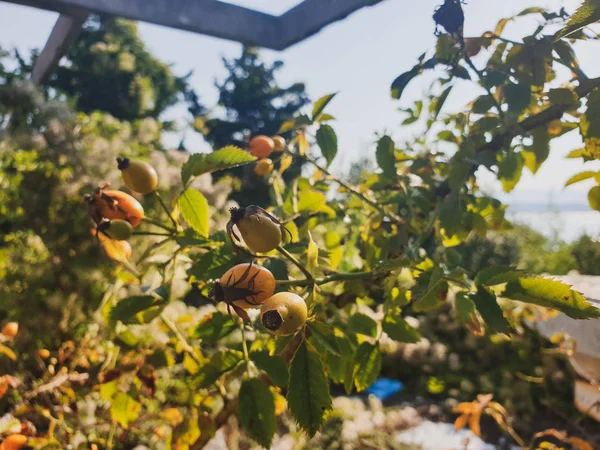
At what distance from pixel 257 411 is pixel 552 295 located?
27cm

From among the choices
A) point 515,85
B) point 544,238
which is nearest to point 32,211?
point 515,85

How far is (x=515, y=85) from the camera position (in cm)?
47

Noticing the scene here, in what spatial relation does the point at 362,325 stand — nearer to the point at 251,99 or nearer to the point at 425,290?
the point at 425,290

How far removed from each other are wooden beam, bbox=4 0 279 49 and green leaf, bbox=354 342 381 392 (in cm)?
95

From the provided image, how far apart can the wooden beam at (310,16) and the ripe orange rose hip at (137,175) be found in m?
0.59

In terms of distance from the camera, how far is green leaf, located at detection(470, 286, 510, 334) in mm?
334

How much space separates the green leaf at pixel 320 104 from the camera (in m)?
0.55

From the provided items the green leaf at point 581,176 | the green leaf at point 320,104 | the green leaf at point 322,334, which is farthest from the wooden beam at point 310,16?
the green leaf at point 322,334

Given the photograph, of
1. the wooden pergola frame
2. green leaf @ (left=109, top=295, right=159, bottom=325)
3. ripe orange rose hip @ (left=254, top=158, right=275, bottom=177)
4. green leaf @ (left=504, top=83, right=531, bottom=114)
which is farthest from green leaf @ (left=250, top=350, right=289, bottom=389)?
the wooden pergola frame

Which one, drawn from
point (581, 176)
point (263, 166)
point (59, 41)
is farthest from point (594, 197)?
point (59, 41)

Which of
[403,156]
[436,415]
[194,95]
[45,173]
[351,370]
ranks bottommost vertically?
[436,415]

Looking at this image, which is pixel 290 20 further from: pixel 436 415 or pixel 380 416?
pixel 436 415

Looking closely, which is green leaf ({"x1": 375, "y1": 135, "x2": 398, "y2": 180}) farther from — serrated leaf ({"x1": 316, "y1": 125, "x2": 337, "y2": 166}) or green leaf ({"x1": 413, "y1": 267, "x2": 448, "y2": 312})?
green leaf ({"x1": 413, "y1": 267, "x2": 448, "y2": 312})

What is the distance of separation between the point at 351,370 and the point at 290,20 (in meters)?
0.95
